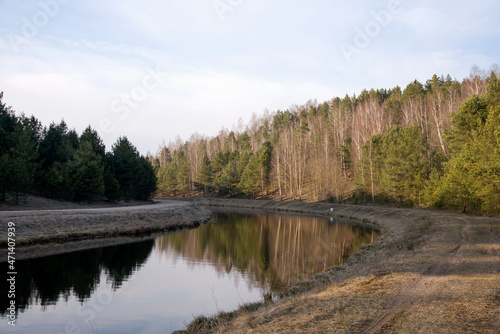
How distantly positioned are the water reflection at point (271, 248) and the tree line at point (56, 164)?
1393 centimetres

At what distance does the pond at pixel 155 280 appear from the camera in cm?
1148

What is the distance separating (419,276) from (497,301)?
2.83 m

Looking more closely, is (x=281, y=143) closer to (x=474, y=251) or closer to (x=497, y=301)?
(x=474, y=251)

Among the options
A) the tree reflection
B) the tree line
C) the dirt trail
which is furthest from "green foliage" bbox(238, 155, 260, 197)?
the dirt trail

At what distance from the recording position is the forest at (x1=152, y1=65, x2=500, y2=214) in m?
30.0

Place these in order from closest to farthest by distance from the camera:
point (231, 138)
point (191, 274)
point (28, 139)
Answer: point (191, 274) < point (28, 139) < point (231, 138)

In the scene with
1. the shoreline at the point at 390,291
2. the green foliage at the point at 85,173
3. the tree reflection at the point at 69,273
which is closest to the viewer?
the shoreline at the point at 390,291

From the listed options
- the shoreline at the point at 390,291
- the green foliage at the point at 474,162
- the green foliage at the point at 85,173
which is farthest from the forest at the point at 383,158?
the green foliage at the point at 85,173

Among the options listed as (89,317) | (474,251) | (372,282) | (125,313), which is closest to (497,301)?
(372,282)

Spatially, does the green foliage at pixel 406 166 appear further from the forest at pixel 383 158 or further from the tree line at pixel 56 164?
the tree line at pixel 56 164

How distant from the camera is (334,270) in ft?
51.6

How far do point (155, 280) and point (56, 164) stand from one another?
28954 millimetres

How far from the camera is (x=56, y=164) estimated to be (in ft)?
129

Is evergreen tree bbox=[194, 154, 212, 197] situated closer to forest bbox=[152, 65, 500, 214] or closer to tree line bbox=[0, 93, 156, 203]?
forest bbox=[152, 65, 500, 214]
